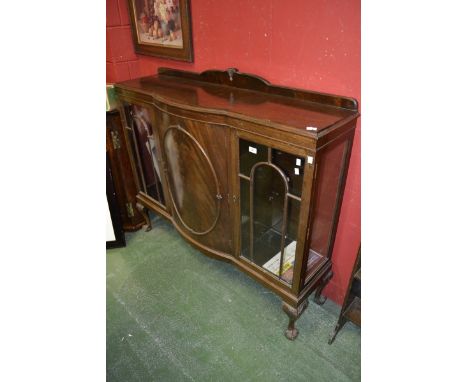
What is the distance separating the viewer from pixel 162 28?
219 centimetres

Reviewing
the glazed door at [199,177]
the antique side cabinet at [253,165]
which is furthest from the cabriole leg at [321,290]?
the glazed door at [199,177]

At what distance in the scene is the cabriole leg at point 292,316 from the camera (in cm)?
174

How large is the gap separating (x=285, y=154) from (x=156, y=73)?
1536mm

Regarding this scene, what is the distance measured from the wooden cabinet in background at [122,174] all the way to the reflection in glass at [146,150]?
0.15 m

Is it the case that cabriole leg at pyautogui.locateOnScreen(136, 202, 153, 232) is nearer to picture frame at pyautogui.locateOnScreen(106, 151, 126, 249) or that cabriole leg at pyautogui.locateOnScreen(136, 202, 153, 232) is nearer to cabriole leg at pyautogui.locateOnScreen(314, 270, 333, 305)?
picture frame at pyautogui.locateOnScreen(106, 151, 126, 249)

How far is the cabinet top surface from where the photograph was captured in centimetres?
137

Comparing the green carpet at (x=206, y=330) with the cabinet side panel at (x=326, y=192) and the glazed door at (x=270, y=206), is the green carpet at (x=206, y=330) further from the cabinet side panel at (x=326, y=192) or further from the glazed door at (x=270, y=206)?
the cabinet side panel at (x=326, y=192)

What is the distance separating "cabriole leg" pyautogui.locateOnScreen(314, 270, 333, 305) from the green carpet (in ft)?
0.11

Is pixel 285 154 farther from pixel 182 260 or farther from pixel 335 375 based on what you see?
pixel 182 260

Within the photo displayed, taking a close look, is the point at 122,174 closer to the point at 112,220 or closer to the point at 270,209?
the point at 112,220

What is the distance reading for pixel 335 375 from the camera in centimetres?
167

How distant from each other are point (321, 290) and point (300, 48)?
144 centimetres

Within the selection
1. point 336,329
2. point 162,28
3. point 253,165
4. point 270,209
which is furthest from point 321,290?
point 162,28
